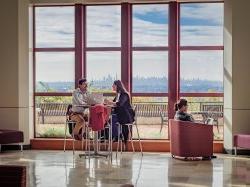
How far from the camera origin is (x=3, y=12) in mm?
10977

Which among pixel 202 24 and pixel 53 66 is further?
pixel 53 66

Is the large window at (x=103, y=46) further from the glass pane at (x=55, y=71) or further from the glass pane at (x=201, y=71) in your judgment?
the glass pane at (x=201, y=71)

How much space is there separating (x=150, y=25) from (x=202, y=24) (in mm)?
1147

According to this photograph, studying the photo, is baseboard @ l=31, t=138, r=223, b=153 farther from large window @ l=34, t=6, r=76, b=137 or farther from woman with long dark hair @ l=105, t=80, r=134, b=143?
woman with long dark hair @ l=105, t=80, r=134, b=143

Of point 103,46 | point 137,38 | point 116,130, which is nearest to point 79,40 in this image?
point 103,46

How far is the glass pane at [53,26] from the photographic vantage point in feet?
37.7

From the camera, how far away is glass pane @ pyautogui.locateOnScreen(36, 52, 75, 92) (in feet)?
37.7

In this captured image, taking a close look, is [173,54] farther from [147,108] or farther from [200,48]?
[147,108]

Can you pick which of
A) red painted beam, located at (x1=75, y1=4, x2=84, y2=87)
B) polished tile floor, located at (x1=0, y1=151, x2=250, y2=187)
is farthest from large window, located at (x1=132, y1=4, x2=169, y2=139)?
red painted beam, located at (x1=75, y1=4, x2=84, y2=87)

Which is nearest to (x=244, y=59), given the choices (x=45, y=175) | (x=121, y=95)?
(x=121, y=95)

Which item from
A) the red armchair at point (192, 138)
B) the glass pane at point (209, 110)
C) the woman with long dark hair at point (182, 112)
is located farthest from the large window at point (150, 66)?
the red armchair at point (192, 138)

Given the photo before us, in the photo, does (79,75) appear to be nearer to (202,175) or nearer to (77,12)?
(77,12)

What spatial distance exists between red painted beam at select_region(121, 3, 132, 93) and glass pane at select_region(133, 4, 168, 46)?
0.14 m

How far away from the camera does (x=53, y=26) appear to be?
11586 mm
